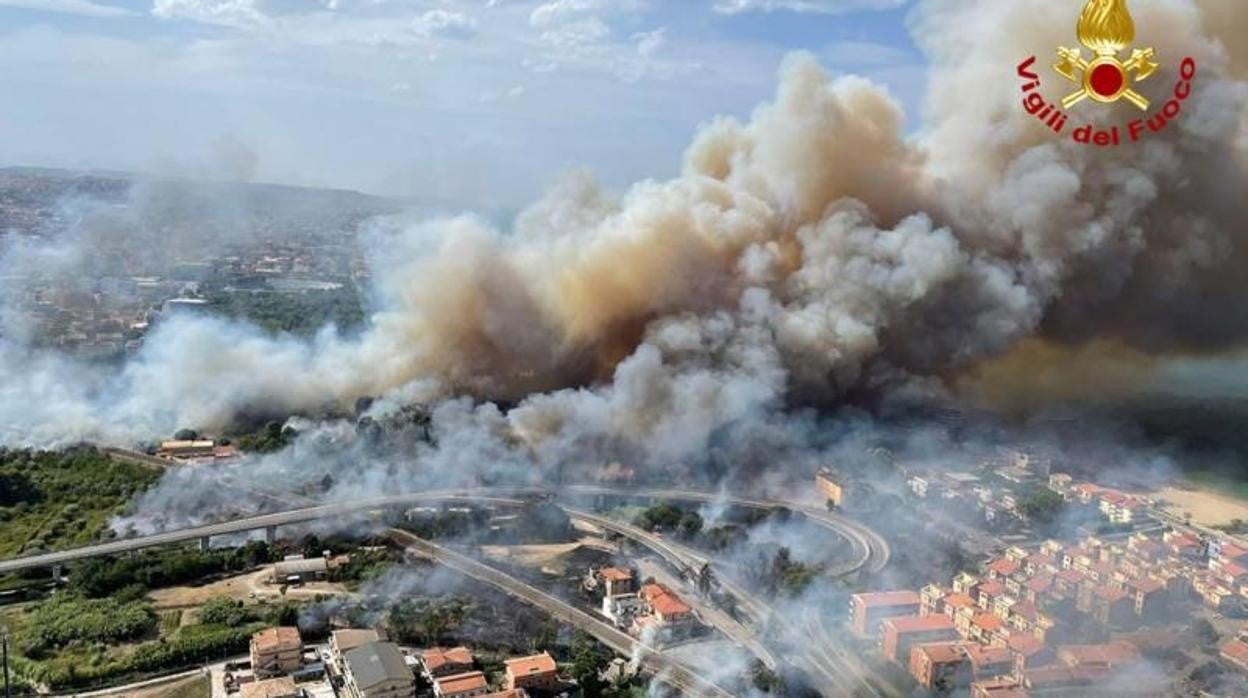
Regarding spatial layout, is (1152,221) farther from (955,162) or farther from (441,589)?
(441,589)

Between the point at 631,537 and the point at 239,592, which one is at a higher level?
the point at 631,537

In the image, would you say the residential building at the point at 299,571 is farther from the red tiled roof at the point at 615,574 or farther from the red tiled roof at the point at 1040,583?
the red tiled roof at the point at 1040,583

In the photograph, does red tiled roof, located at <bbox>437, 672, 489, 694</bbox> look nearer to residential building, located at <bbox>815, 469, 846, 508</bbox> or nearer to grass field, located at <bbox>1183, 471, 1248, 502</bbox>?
residential building, located at <bbox>815, 469, 846, 508</bbox>

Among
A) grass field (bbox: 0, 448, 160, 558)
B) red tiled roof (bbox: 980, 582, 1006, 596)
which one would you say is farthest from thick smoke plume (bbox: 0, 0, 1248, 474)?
red tiled roof (bbox: 980, 582, 1006, 596)

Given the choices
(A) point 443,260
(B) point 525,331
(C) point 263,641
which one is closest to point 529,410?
(B) point 525,331

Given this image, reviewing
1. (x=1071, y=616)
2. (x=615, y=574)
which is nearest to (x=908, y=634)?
(x=1071, y=616)

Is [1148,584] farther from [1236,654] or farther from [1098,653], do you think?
[1098,653]
